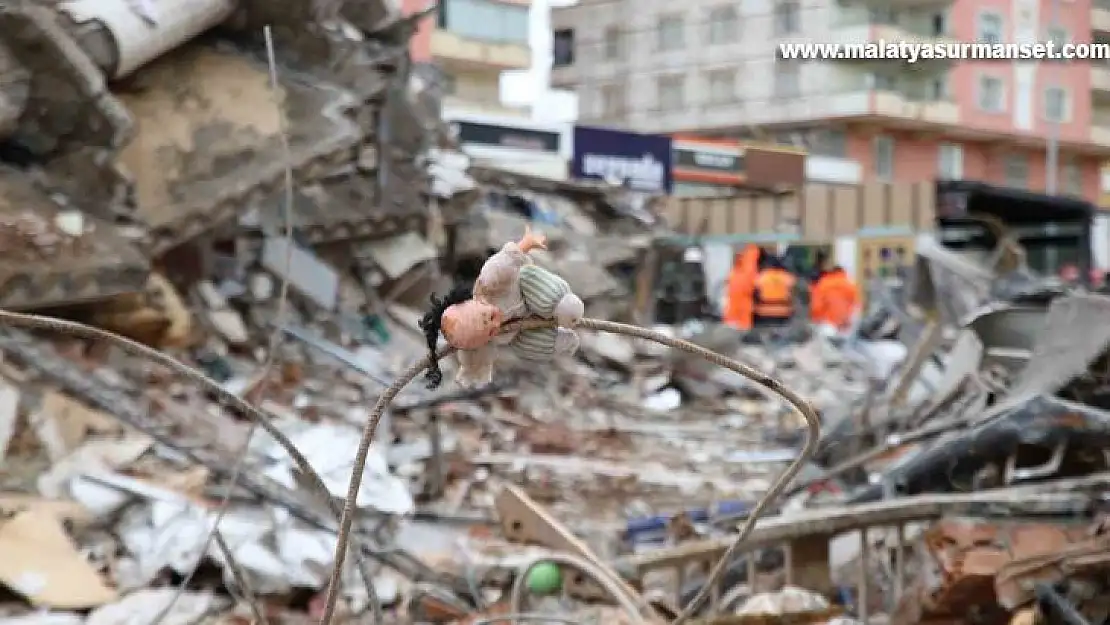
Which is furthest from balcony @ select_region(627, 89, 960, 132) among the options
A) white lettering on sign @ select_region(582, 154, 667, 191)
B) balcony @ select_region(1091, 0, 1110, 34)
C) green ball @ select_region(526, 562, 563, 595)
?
green ball @ select_region(526, 562, 563, 595)

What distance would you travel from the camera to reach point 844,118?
16047 millimetres

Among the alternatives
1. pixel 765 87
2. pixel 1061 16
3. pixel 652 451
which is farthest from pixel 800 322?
pixel 652 451

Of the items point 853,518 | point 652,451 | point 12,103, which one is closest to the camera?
point 853,518

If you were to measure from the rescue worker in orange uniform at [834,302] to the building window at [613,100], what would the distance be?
5.10 meters

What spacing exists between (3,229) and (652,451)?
14.4 feet

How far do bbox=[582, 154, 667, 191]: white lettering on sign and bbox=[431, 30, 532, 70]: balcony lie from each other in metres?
5.33

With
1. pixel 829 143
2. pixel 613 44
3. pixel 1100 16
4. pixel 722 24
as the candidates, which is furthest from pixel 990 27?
pixel 829 143

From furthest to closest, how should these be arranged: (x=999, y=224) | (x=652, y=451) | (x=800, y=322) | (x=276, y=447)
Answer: (x=999, y=224) < (x=800, y=322) < (x=652, y=451) < (x=276, y=447)

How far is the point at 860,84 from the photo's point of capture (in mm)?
13992

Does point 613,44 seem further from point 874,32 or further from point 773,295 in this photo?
point 874,32

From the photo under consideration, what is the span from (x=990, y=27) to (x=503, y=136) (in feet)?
27.9

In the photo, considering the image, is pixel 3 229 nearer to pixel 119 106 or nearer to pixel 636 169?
pixel 119 106

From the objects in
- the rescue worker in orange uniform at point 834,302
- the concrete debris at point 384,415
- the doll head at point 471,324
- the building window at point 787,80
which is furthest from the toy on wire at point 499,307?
the rescue worker in orange uniform at point 834,302

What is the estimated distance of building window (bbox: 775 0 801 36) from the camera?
35.4ft
